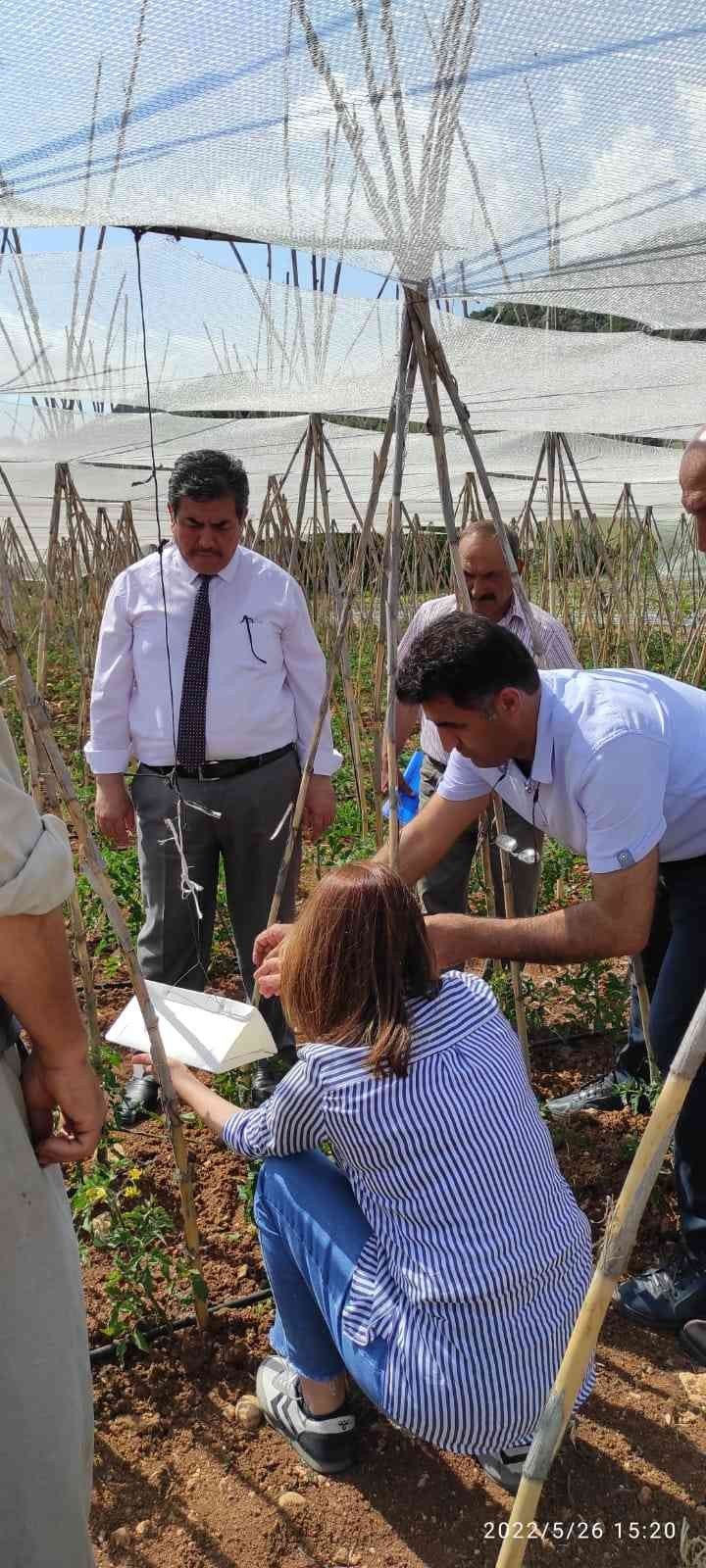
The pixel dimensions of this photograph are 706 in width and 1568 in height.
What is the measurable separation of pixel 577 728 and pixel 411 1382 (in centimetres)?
98

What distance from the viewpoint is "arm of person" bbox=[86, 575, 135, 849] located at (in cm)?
255

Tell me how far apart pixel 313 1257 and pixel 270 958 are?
0.43 meters

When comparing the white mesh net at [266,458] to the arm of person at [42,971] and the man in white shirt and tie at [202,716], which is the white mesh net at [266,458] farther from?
the arm of person at [42,971]

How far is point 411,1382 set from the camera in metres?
1.41

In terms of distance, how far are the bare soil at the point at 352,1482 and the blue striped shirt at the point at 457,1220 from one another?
23 centimetres

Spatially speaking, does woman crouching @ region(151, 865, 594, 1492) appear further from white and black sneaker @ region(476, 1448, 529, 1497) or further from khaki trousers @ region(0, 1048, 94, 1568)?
khaki trousers @ region(0, 1048, 94, 1568)

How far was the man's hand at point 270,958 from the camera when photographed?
159 cm

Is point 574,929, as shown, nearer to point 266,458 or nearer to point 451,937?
point 451,937

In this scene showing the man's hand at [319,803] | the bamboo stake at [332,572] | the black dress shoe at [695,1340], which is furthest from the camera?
the bamboo stake at [332,572]

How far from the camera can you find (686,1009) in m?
1.91

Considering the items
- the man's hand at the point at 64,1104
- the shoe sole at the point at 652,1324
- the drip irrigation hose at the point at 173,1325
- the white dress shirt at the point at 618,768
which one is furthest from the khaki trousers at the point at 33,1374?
the shoe sole at the point at 652,1324

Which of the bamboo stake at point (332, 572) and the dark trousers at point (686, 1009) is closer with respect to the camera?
the dark trousers at point (686, 1009)

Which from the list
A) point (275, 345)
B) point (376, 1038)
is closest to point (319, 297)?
point (275, 345)

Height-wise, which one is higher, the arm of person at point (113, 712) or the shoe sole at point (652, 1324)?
the arm of person at point (113, 712)
